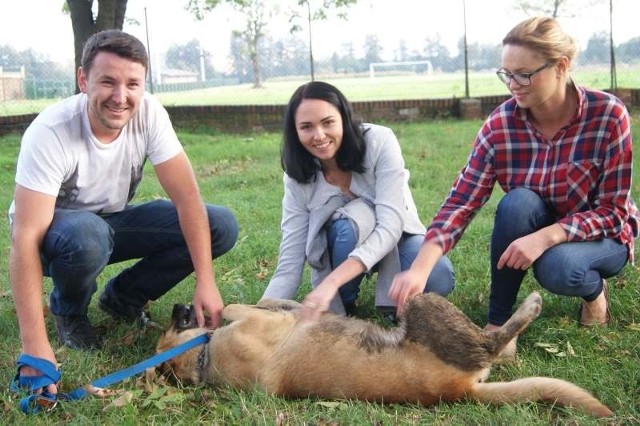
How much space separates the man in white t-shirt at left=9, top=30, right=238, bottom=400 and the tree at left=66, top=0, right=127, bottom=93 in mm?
10099

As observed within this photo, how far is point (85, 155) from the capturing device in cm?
350

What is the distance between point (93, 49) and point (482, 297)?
8.54 feet

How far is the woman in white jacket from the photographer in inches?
147

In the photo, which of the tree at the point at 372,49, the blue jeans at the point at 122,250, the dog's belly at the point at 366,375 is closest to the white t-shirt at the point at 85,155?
the blue jeans at the point at 122,250

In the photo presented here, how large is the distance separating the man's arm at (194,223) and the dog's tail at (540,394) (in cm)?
136

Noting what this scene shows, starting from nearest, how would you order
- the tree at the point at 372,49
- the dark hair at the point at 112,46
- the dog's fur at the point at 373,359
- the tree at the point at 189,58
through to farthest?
the dog's fur at the point at 373,359, the dark hair at the point at 112,46, the tree at the point at 189,58, the tree at the point at 372,49

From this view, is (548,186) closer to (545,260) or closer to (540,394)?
(545,260)

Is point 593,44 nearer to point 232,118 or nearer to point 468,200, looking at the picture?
point 232,118

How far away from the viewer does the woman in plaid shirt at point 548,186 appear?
11.1 ft

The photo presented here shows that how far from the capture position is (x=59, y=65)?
15.5m

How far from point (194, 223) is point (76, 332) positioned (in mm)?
884

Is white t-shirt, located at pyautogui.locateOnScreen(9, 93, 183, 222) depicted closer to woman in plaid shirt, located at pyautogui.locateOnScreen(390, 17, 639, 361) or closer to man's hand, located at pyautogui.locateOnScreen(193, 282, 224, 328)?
man's hand, located at pyautogui.locateOnScreen(193, 282, 224, 328)

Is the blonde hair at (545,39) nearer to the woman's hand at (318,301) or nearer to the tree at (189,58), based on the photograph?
the woman's hand at (318,301)

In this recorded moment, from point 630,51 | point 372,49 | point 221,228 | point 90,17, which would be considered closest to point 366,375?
point 221,228
